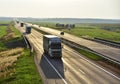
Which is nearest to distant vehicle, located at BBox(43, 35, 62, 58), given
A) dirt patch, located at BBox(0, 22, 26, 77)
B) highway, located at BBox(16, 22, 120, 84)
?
highway, located at BBox(16, 22, 120, 84)

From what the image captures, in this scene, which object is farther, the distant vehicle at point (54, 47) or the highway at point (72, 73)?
the distant vehicle at point (54, 47)

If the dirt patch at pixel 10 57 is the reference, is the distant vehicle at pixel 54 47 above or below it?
above

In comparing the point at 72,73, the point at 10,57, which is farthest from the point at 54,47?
the point at 10,57

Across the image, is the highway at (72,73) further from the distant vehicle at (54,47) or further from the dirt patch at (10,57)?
the dirt patch at (10,57)

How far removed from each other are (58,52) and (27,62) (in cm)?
669

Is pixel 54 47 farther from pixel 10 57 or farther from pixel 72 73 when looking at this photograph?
pixel 10 57

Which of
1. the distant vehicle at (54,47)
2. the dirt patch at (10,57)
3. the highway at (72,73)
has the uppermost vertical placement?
the distant vehicle at (54,47)

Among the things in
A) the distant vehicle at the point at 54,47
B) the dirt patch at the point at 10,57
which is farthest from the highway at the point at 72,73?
→ the dirt patch at the point at 10,57

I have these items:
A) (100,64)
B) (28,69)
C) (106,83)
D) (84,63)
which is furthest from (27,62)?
(106,83)

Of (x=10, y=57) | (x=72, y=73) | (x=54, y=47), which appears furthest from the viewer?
(x=10, y=57)

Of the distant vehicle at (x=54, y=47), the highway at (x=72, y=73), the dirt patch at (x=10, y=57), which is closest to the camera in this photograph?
the highway at (x=72, y=73)

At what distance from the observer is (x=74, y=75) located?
36156mm

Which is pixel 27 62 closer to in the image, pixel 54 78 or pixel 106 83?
pixel 54 78

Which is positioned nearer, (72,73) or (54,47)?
(72,73)
